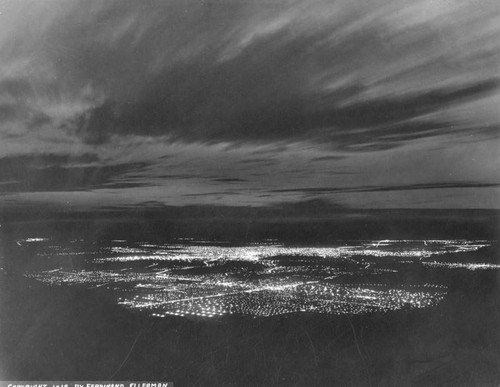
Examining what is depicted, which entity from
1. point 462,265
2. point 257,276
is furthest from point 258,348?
point 462,265

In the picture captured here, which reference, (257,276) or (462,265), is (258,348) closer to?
(257,276)

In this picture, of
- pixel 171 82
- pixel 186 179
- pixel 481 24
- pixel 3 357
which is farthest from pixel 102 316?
pixel 481 24

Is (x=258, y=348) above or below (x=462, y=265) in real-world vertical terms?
below

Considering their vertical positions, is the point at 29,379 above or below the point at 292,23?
below

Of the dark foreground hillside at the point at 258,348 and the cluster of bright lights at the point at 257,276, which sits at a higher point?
the cluster of bright lights at the point at 257,276

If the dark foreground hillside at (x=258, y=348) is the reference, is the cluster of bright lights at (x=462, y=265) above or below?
above

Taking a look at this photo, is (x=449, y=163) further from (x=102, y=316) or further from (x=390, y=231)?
(x=102, y=316)

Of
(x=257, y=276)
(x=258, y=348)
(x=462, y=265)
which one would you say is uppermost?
(x=257, y=276)

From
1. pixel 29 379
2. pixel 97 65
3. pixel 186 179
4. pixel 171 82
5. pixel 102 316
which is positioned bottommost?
pixel 29 379

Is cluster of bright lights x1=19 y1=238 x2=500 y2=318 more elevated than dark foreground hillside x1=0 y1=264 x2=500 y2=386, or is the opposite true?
cluster of bright lights x1=19 y1=238 x2=500 y2=318

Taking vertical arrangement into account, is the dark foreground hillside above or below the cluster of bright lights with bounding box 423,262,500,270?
below
